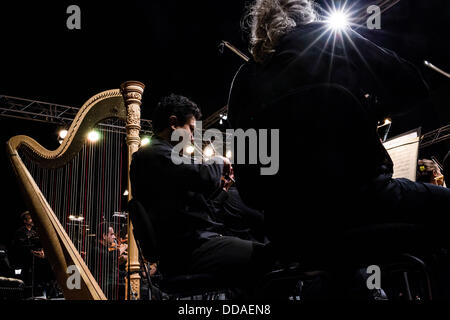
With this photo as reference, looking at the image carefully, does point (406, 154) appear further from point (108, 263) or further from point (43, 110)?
point (43, 110)

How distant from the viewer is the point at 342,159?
0.94 m

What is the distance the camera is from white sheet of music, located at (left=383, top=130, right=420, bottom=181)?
151 centimetres

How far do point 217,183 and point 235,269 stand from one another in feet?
1.47

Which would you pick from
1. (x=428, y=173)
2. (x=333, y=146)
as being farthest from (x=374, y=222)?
(x=428, y=173)

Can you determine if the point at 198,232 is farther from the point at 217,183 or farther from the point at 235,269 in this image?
the point at 235,269

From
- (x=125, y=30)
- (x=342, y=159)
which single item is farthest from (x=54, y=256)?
(x=125, y=30)

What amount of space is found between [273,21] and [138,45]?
16.1 ft

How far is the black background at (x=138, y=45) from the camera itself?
4977mm

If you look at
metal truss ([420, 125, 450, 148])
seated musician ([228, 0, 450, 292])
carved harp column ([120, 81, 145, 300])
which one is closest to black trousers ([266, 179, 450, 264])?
seated musician ([228, 0, 450, 292])

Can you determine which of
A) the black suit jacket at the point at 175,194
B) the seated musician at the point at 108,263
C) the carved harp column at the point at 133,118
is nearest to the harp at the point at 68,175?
the carved harp column at the point at 133,118

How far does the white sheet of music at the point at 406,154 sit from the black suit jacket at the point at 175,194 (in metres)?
0.67

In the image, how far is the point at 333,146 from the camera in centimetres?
95

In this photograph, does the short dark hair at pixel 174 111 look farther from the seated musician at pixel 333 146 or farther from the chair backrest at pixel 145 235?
the seated musician at pixel 333 146

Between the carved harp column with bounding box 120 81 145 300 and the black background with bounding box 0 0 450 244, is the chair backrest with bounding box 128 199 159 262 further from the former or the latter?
the black background with bounding box 0 0 450 244
